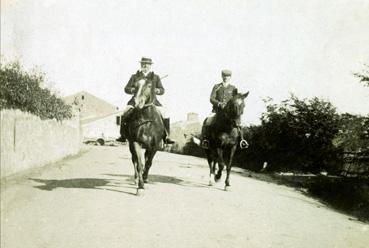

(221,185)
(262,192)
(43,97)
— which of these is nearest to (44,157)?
(43,97)

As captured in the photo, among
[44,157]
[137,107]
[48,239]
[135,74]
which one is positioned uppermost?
[135,74]

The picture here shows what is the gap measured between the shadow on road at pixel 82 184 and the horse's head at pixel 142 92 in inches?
77.9

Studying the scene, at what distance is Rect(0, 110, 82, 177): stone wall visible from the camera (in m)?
10.5

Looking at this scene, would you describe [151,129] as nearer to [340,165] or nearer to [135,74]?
[135,74]

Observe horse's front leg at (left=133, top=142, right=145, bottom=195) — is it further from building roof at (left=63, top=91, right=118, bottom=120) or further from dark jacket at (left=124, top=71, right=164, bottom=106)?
building roof at (left=63, top=91, right=118, bottom=120)

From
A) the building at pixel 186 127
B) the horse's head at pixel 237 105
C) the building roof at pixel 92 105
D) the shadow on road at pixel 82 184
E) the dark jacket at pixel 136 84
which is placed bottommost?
the shadow on road at pixel 82 184

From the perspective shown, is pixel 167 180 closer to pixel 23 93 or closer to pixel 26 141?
pixel 26 141

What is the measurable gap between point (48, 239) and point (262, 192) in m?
6.98

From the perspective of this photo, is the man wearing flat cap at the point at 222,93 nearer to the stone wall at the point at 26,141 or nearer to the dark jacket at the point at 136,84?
the dark jacket at the point at 136,84

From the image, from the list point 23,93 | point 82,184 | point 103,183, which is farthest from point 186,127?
point 82,184

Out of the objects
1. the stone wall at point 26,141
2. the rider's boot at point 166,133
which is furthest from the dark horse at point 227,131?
the stone wall at point 26,141

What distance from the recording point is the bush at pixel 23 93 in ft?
41.9

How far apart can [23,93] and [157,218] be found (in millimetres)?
8428

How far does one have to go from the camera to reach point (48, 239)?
6.57 m
